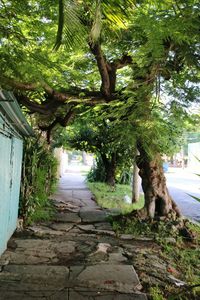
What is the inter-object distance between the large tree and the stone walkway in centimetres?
175

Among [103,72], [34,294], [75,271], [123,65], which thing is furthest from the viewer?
[123,65]

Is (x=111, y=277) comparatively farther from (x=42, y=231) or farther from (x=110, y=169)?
(x=110, y=169)

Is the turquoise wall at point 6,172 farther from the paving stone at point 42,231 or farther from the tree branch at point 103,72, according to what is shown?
the tree branch at point 103,72

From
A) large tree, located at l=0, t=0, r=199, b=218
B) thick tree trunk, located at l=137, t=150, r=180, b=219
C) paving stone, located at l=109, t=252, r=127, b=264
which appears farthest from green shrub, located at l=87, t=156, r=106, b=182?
paving stone, located at l=109, t=252, r=127, b=264

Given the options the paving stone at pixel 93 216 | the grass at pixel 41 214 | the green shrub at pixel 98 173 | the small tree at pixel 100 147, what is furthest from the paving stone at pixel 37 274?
the green shrub at pixel 98 173

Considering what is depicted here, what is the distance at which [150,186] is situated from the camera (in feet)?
25.0

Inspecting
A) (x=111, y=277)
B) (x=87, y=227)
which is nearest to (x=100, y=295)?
(x=111, y=277)

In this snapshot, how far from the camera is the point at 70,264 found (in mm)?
4863

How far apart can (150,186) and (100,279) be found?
371 cm

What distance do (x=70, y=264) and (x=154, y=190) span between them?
3.33 meters

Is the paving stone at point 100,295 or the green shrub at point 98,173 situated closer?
the paving stone at point 100,295

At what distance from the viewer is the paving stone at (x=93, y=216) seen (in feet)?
26.7

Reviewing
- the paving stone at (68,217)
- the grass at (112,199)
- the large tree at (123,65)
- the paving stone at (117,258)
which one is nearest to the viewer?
the large tree at (123,65)

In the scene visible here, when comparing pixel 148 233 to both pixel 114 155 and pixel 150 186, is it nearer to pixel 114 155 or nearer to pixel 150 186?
pixel 150 186
